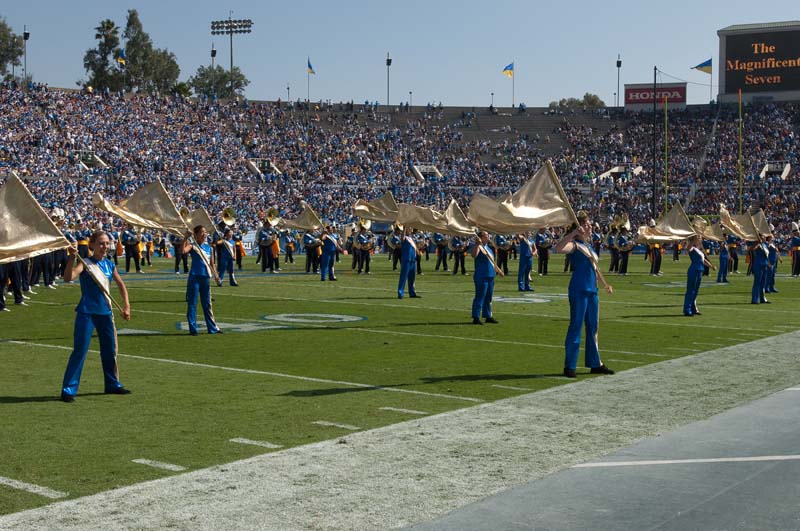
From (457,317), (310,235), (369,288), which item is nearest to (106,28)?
(310,235)

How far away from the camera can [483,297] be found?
16.0 m

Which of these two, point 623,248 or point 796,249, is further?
point 623,248

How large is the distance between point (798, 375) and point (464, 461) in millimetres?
5343

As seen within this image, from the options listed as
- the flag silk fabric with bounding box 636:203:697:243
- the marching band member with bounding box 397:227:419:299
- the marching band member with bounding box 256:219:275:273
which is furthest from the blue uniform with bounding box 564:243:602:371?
the marching band member with bounding box 256:219:275:273

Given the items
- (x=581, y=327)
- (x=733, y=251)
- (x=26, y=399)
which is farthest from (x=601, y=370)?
(x=733, y=251)

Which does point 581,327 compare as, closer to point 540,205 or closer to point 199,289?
point 540,205

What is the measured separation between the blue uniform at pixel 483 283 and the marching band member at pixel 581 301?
497 centimetres

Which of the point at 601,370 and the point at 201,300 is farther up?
the point at 201,300

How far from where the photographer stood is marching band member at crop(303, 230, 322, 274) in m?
30.8

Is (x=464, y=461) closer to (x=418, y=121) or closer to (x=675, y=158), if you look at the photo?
(x=675, y=158)

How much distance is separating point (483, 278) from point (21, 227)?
8036 mm

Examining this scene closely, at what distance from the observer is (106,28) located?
94250mm

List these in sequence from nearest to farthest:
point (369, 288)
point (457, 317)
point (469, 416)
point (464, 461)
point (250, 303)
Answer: point (464, 461) < point (469, 416) < point (457, 317) < point (250, 303) < point (369, 288)

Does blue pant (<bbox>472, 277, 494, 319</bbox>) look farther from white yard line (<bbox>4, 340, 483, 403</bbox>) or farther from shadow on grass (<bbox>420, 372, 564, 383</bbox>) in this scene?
white yard line (<bbox>4, 340, 483, 403</bbox>)
